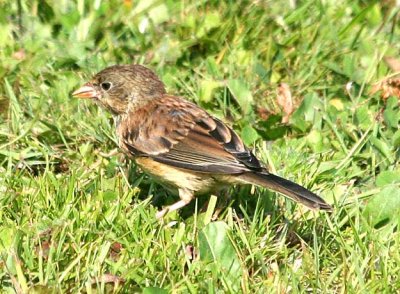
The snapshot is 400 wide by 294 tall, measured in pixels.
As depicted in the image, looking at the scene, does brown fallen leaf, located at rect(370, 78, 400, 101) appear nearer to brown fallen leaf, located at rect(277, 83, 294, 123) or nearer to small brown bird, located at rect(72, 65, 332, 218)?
brown fallen leaf, located at rect(277, 83, 294, 123)

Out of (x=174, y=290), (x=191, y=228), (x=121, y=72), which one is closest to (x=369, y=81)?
(x=121, y=72)

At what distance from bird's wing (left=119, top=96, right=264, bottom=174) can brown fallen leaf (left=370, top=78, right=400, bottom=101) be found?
1.50 meters

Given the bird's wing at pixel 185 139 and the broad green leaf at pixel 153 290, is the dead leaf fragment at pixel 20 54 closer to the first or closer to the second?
the bird's wing at pixel 185 139

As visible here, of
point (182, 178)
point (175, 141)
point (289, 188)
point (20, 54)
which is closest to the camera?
point (289, 188)

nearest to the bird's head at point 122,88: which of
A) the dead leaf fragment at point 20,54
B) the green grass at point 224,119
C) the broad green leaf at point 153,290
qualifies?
the green grass at point 224,119

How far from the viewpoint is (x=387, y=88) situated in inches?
269


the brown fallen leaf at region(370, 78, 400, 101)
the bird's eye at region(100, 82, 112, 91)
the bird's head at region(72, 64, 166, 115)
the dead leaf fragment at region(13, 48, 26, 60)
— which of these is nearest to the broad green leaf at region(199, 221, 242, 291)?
the bird's head at region(72, 64, 166, 115)

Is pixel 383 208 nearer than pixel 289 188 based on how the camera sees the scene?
No

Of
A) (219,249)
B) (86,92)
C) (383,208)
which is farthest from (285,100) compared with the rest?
(219,249)

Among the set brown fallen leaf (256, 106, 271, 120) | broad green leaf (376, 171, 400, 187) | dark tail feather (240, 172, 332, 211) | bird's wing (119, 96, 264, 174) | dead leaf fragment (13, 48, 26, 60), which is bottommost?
broad green leaf (376, 171, 400, 187)

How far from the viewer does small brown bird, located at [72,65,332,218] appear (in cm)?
530

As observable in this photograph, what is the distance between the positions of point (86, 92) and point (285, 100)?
141cm

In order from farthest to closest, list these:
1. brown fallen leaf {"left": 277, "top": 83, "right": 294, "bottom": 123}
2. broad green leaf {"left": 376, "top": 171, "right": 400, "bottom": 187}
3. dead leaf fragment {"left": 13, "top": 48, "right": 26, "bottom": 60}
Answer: dead leaf fragment {"left": 13, "top": 48, "right": 26, "bottom": 60}, brown fallen leaf {"left": 277, "top": 83, "right": 294, "bottom": 123}, broad green leaf {"left": 376, "top": 171, "right": 400, "bottom": 187}

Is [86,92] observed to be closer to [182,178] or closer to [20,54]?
[182,178]
